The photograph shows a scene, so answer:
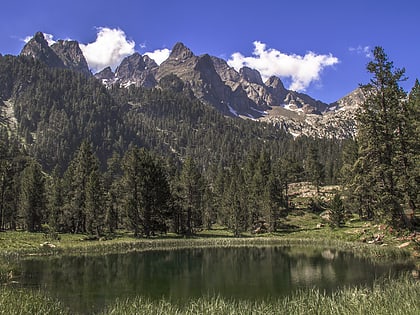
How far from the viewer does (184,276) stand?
3512 cm

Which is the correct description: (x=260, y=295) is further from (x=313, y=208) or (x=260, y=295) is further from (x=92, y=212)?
(x=313, y=208)

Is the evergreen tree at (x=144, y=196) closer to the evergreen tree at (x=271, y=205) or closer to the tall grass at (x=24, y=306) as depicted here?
the evergreen tree at (x=271, y=205)

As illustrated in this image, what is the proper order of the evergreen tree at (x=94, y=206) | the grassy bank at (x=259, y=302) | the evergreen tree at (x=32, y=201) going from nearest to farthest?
the grassy bank at (x=259, y=302)
the evergreen tree at (x=94, y=206)
the evergreen tree at (x=32, y=201)

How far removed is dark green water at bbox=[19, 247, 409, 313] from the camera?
26.1 metres

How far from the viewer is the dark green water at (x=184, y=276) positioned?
85.7 feet

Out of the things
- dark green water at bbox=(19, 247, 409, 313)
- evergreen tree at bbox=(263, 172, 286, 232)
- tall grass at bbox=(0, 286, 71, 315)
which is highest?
evergreen tree at bbox=(263, 172, 286, 232)

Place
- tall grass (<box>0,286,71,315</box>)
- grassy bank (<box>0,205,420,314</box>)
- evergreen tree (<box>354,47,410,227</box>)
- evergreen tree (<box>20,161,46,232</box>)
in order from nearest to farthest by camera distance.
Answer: tall grass (<box>0,286,71,315</box>) < grassy bank (<box>0,205,420,314</box>) < evergreen tree (<box>354,47,410,227</box>) < evergreen tree (<box>20,161,46,232</box>)

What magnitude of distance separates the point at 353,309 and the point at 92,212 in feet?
213

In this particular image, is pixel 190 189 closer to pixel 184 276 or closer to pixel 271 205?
pixel 271 205

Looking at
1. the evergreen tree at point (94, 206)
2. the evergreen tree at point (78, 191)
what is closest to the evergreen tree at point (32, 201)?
the evergreen tree at point (78, 191)

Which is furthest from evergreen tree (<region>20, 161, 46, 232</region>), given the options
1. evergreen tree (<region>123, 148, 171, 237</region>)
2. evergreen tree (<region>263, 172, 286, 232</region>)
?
evergreen tree (<region>263, 172, 286, 232</region>)

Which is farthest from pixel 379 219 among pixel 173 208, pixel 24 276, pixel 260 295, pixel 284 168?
pixel 284 168

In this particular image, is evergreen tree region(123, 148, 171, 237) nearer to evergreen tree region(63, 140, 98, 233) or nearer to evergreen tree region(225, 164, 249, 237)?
evergreen tree region(63, 140, 98, 233)

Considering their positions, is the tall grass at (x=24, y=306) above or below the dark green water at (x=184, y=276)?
above
